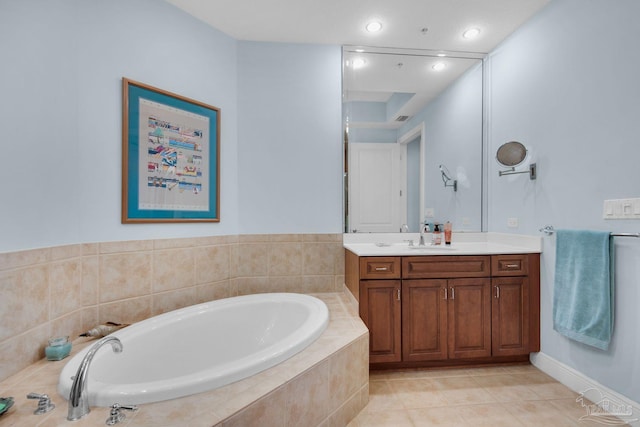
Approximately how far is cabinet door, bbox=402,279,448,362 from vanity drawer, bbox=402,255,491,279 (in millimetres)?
48

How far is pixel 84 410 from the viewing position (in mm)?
934

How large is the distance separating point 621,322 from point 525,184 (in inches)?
39.6

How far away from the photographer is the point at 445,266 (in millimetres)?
2055

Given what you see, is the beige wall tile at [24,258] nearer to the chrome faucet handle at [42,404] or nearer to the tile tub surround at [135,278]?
the tile tub surround at [135,278]

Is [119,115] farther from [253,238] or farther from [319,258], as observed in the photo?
[319,258]

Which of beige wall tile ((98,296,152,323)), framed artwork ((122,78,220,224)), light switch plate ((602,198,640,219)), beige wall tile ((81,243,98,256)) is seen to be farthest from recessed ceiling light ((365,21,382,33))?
beige wall tile ((98,296,152,323))

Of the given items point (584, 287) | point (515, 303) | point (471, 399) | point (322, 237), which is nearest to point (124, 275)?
point (322, 237)

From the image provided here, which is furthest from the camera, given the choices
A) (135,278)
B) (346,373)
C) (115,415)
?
(135,278)

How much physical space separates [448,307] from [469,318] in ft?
0.57

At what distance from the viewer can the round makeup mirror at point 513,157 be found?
2.12 metres

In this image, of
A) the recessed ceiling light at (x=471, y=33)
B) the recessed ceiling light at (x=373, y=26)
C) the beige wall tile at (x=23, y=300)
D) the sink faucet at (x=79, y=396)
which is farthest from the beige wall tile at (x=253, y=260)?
the recessed ceiling light at (x=471, y=33)

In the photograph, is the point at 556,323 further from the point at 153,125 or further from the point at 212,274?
the point at 153,125

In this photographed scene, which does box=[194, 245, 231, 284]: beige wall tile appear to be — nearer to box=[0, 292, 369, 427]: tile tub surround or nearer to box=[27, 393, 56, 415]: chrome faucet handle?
box=[0, 292, 369, 427]: tile tub surround

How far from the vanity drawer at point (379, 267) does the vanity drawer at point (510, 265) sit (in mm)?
690
